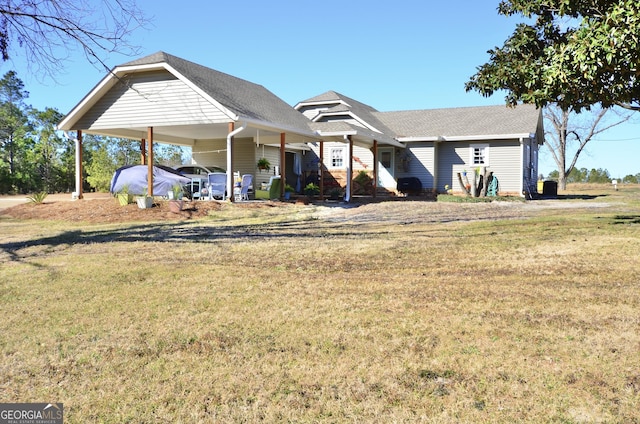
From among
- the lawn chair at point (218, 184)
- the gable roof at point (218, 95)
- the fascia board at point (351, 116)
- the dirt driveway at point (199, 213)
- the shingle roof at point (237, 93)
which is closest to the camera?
the dirt driveway at point (199, 213)

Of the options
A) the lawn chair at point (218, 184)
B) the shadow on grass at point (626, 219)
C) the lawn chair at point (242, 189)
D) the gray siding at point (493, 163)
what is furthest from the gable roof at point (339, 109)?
the shadow on grass at point (626, 219)

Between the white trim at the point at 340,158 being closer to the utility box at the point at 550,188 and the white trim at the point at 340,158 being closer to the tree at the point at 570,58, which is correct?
the utility box at the point at 550,188

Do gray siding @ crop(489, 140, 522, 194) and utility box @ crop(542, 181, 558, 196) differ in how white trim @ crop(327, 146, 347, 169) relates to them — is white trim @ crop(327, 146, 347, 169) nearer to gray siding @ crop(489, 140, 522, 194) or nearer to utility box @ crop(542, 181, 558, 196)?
gray siding @ crop(489, 140, 522, 194)

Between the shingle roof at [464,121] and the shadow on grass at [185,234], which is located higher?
the shingle roof at [464,121]

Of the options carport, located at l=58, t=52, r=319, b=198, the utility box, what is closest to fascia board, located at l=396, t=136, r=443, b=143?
carport, located at l=58, t=52, r=319, b=198

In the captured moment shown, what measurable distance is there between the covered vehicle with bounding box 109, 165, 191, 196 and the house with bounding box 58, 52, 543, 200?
104 centimetres

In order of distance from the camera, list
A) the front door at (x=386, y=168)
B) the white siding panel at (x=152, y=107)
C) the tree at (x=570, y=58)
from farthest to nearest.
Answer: the front door at (x=386, y=168) → the white siding panel at (x=152, y=107) → the tree at (x=570, y=58)

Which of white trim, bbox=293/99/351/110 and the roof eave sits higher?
white trim, bbox=293/99/351/110

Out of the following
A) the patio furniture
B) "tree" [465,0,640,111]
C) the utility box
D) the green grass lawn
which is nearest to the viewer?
the green grass lawn

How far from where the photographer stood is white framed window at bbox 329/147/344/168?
27.5 m

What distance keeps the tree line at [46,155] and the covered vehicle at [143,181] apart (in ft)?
9.34

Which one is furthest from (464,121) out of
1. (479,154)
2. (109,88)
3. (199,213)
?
(109,88)

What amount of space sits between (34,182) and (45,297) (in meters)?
28.7

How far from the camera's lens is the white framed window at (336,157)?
2752 centimetres
